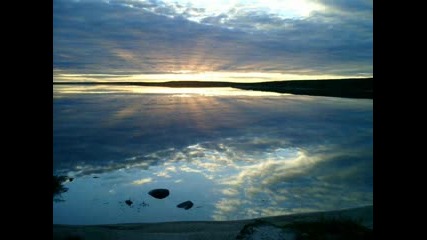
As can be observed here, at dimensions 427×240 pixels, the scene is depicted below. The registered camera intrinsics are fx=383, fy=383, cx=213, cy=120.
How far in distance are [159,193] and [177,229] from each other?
162cm

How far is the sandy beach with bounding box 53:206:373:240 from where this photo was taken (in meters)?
4.91

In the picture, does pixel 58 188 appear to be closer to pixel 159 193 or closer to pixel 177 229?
pixel 159 193

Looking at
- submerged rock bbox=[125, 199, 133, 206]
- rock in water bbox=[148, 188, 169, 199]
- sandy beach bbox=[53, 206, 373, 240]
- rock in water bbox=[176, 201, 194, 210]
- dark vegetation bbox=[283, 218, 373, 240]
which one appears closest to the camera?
dark vegetation bbox=[283, 218, 373, 240]

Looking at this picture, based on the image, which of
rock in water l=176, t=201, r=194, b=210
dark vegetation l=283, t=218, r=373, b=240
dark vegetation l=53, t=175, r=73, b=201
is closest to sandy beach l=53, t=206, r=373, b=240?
dark vegetation l=283, t=218, r=373, b=240

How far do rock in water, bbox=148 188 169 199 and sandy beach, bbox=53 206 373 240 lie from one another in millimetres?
1091

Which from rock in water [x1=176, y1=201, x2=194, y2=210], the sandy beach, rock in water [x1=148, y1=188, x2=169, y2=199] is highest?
rock in water [x1=148, y1=188, x2=169, y2=199]

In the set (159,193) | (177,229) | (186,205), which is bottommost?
(177,229)

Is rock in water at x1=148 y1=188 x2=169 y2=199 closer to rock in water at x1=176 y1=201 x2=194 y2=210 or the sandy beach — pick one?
rock in water at x1=176 y1=201 x2=194 y2=210

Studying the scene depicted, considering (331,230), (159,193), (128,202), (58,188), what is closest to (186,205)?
(159,193)

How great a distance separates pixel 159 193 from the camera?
23.2 feet

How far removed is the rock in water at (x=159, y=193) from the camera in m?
7.01
